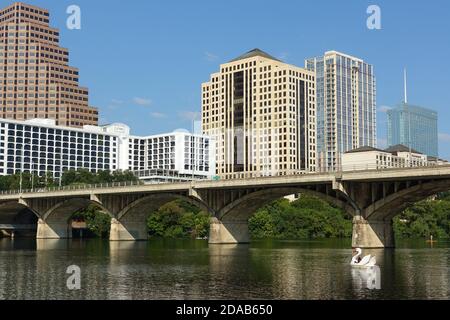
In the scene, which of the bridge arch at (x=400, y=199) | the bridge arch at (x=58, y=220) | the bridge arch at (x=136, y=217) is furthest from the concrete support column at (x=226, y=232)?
the bridge arch at (x=58, y=220)

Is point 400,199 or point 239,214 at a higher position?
point 400,199

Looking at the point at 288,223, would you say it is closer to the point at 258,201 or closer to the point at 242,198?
the point at 258,201

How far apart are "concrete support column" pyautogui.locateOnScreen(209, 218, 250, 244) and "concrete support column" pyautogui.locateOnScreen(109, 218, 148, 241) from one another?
25049mm

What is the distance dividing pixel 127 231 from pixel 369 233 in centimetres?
5719

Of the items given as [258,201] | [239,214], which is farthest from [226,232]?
[258,201]

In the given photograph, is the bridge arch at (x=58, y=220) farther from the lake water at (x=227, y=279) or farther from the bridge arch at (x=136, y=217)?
the lake water at (x=227, y=279)

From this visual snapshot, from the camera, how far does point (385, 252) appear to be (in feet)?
270

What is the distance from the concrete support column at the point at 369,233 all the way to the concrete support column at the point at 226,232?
27.4 m

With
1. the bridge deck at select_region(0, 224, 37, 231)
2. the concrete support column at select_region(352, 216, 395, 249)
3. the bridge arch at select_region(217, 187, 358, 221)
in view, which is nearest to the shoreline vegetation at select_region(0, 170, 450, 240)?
the bridge deck at select_region(0, 224, 37, 231)

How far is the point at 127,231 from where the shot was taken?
127938 millimetres

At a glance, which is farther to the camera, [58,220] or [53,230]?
[58,220]

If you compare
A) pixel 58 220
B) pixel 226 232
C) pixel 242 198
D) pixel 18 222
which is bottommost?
pixel 226 232
